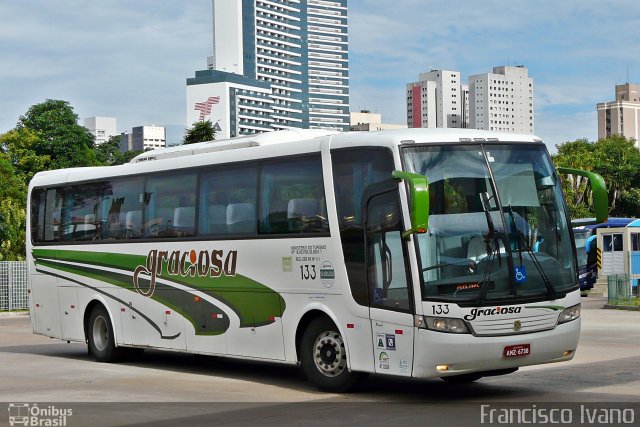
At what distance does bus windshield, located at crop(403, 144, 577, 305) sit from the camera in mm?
Result: 13070

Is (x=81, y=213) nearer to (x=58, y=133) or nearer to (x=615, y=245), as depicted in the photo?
(x=615, y=245)

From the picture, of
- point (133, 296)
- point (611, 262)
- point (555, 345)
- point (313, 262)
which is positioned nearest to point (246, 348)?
point (313, 262)

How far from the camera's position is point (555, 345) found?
13.5m

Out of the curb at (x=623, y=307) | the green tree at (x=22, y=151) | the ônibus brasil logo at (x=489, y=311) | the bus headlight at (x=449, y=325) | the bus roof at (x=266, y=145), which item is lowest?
the curb at (x=623, y=307)

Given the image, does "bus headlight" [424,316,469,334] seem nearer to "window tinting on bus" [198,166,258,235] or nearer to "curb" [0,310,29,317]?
"window tinting on bus" [198,166,258,235]

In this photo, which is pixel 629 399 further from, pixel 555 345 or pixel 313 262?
pixel 313 262

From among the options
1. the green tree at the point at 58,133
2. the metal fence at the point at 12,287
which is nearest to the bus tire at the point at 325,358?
the metal fence at the point at 12,287

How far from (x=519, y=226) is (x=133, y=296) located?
812 cm

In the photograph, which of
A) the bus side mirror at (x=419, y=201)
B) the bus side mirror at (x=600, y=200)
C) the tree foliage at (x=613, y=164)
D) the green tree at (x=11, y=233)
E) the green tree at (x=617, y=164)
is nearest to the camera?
the bus side mirror at (x=419, y=201)

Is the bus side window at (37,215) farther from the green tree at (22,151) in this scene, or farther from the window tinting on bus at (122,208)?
the green tree at (22,151)

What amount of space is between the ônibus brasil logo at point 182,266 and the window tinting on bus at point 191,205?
31cm

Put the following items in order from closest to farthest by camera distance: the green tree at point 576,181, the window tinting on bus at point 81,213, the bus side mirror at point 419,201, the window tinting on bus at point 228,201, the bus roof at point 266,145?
the bus side mirror at point 419,201 → the bus roof at point 266,145 → the window tinting on bus at point 228,201 → the window tinting on bus at point 81,213 → the green tree at point 576,181

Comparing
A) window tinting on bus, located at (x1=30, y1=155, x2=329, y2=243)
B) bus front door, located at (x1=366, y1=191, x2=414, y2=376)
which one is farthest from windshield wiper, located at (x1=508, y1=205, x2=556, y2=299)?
window tinting on bus, located at (x1=30, y1=155, x2=329, y2=243)

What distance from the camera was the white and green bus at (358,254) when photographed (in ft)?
42.9
